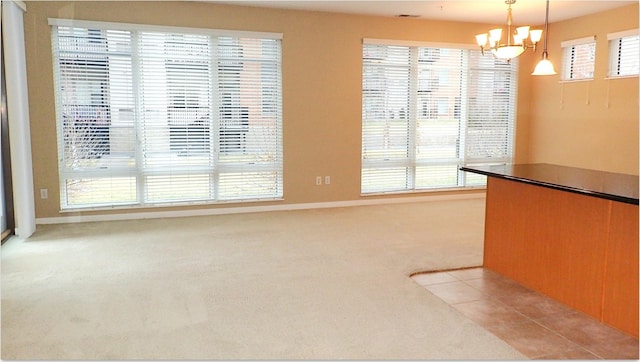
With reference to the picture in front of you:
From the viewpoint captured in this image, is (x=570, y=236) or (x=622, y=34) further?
(x=622, y=34)

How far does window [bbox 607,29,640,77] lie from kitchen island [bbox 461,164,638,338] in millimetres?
3106

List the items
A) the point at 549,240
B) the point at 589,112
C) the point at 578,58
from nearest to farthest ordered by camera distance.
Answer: the point at 549,240
the point at 589,112
the point at 578,58

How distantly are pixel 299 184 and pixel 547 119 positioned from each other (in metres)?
3.90

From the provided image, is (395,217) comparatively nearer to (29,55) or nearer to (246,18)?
(246,18)

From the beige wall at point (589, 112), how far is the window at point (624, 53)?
7cm

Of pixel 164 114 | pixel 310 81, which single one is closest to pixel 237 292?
pixel 164 114

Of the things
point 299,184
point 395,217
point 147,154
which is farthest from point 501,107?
point 147,154

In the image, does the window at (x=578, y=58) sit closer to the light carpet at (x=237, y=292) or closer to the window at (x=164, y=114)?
the light carpet at (x=237, y=292)

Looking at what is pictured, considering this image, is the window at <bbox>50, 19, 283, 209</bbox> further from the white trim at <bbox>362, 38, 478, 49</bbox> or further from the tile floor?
the tile floor

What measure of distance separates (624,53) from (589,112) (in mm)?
840

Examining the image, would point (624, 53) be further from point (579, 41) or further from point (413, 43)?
point (413, 43)

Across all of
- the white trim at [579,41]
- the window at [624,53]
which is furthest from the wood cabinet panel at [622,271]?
the white trim at [579,41]

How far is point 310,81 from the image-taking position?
6.38m

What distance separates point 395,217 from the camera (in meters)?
5.99
